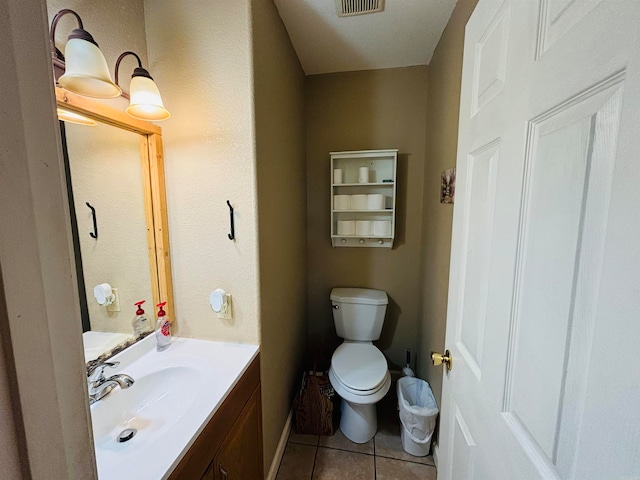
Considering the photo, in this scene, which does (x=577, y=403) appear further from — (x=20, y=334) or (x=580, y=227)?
(x=20, y=334)

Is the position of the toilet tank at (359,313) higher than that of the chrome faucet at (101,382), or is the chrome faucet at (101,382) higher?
the chrome faucet at (101,382)

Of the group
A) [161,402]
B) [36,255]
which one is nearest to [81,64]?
[36,255]

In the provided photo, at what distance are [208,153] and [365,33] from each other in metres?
1.24

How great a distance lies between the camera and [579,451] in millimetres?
379

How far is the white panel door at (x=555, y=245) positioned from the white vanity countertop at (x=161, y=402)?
0.81 metres

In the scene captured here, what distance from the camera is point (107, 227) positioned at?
1.09 m

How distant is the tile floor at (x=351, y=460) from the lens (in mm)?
1503

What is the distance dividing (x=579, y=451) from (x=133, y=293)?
57.4 inches

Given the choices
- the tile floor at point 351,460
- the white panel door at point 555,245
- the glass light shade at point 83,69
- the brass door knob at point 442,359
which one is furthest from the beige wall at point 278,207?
the white panel door at point 555,245

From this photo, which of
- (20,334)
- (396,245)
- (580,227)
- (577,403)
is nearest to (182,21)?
(20,334)

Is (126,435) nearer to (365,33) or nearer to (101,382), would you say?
(101,382)

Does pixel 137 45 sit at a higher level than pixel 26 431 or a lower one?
higher

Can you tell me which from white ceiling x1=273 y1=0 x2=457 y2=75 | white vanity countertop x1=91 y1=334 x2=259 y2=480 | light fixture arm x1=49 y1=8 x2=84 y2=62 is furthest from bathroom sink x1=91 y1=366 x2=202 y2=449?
white ceiling x1=273 y1=0 x2=457 y2=75

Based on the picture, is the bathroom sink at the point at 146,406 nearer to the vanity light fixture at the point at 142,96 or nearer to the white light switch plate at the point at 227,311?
the white light switch plate at the point at 227,311
